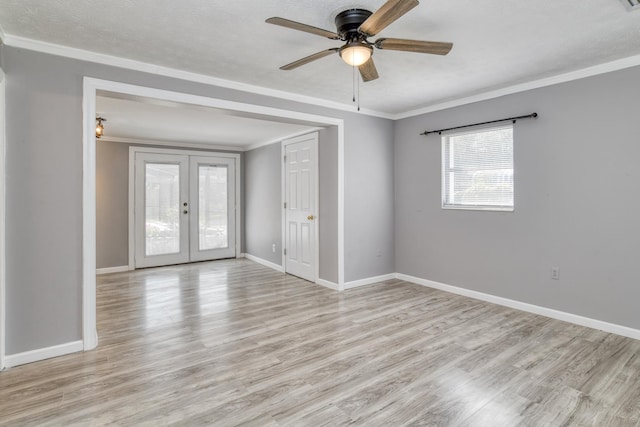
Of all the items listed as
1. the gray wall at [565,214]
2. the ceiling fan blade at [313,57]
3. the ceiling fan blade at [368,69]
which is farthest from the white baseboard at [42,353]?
the gray wall at [565,214]

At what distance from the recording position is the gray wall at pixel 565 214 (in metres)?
3.05

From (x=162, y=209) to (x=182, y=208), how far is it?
36 centimetres

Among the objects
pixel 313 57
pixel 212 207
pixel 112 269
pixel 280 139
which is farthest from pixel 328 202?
pixel 112 269

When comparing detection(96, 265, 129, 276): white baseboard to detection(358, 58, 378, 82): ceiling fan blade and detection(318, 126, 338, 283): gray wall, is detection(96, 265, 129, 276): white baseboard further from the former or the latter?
detection(358, 58, 378, 82): ceiling fan blade

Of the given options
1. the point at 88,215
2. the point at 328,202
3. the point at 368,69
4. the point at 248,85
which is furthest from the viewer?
the point at 328,202

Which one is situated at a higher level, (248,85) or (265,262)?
(248,85)

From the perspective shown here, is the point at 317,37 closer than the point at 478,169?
Yes

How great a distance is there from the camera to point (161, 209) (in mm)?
6367

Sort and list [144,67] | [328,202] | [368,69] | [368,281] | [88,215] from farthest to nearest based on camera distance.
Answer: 1. [368,281]
2. [328,202]
3. [144,67]
4. [88,215]
5. [368,69]

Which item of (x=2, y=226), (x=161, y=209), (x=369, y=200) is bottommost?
(x=2, y=226)

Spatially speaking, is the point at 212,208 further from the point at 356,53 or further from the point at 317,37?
the point at 356,53

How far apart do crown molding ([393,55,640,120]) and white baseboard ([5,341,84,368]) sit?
4686 mm

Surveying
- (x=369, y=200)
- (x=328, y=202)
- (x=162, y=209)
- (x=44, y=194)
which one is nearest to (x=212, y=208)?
(x=162, y=209)

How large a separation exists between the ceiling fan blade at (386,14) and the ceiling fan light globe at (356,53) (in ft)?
0.38
